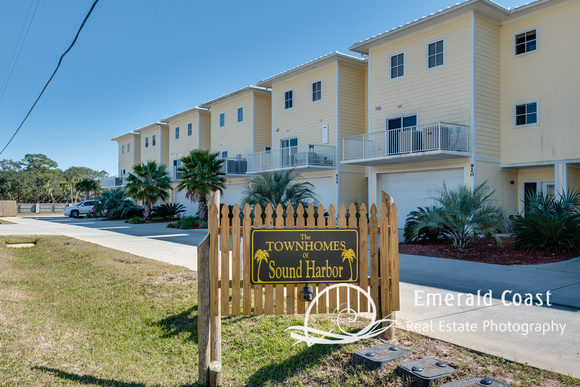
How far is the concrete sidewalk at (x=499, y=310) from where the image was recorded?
446cm

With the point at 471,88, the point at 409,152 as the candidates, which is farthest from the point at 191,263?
the point at 471,88

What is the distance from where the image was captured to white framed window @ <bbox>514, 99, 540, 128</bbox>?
1733 cm

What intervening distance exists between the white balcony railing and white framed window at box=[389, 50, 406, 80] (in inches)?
104

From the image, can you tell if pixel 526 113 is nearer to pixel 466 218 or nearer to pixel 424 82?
pixel 424 82

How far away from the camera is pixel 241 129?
3127cm

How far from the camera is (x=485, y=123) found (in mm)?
18047

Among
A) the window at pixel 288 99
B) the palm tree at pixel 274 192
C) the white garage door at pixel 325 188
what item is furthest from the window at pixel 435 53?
the window at pixel 288 99

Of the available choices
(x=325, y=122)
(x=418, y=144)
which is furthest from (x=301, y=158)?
(x=418, y=144)

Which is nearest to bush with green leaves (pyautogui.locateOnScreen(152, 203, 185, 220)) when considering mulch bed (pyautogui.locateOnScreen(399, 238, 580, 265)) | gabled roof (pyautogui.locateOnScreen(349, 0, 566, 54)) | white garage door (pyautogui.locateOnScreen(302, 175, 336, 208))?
white garage door (pyautogui.locateOnScreen(302, 175, 336, 208))

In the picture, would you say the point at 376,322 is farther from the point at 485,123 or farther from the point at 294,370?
the point at 485,123

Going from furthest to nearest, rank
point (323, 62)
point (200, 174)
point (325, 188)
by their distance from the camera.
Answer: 1. point (200, 174)
2. point (325, 188)
3. point (323, 62)

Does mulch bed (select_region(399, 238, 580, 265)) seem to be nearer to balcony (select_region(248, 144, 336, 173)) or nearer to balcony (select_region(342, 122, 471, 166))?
balcony (select_region(342, 122, 471, 166))

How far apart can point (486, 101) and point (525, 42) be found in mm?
2713

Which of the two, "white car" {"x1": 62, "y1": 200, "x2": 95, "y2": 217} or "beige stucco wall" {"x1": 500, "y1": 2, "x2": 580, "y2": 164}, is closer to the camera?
"beige stucco wall" {"x1": 500, "y1": 2, "x2": 580, "y2": 164}
